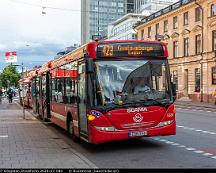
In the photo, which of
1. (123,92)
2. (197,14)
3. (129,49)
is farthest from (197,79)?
(123,92)

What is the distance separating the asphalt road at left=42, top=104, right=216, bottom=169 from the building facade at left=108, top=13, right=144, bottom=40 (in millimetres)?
64891

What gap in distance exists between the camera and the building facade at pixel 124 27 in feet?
269

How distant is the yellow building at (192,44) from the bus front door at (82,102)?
110 ft

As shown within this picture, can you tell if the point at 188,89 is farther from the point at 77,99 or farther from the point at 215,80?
the point at 77,99

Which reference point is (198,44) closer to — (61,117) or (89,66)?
(61,117)

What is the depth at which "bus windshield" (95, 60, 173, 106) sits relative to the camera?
11.2 meters

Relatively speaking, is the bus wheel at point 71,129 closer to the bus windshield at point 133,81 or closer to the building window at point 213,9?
the bus windshield at point 133,81

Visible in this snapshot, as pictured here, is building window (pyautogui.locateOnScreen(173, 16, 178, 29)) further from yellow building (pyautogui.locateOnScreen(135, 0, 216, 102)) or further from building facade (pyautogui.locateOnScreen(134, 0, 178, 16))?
building facade (pyautogui.locateOnScreen(134, 0, 178, 16))

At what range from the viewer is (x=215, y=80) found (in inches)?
1805

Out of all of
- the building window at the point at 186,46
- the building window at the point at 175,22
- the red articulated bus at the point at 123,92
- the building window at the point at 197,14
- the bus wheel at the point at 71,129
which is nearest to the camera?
the red articulated bus at the point at 123,92

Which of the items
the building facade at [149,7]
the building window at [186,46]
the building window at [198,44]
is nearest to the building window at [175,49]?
the building window at [186,46]

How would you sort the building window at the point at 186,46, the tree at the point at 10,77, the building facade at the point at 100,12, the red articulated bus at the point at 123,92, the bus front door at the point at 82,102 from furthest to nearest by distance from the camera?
the tree at the point at 10,77 → the building facade at the point at 100,12 → the building window at the point at 186,46 → the bus front door at the point at 82,102 → the red articulated bus at the point at 123,92

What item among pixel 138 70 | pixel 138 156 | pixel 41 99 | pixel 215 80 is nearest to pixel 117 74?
pixel 138 70

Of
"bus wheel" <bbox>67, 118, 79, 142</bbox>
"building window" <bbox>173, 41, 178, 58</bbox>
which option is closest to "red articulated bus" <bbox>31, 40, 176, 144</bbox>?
"bus wheel" <bbox>67, 118, 79, 142</bbox>
